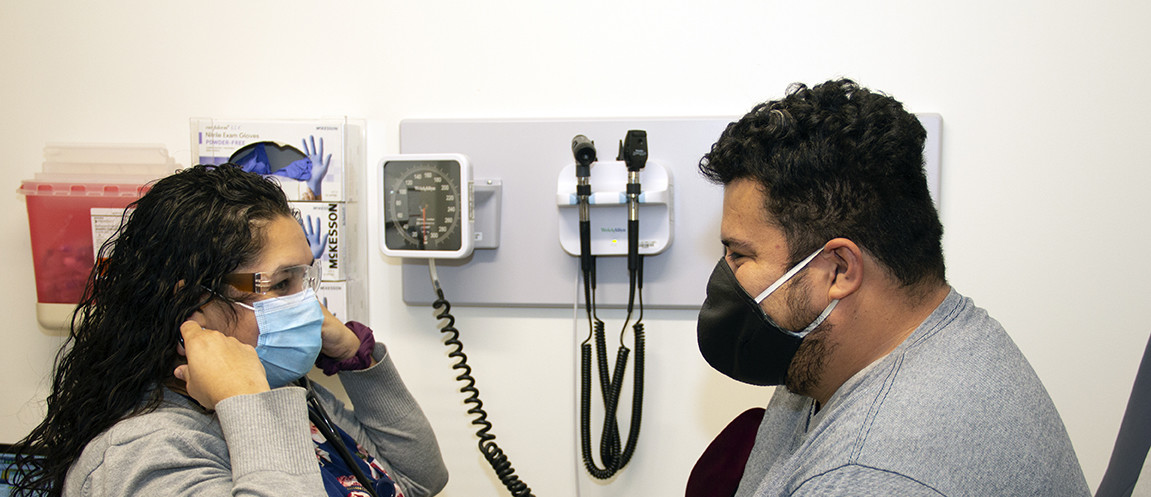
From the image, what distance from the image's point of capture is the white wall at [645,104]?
134 cm

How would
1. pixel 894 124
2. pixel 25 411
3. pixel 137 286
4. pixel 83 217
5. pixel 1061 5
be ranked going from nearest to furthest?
1. pixel 894 124
2. pixel 137 286
3. pixel 1061 5
4. pixel 83 217
5. pixel 25 411

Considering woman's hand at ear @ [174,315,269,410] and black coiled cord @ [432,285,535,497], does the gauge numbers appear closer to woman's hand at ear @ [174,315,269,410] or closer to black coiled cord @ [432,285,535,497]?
black coiled cord @ [432,285,535,497]

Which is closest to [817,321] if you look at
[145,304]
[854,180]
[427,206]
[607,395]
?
[854,180]

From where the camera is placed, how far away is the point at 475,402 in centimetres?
152

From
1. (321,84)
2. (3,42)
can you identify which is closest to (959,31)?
(321,84)

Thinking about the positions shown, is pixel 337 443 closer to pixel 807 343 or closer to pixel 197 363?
pixel 197 363

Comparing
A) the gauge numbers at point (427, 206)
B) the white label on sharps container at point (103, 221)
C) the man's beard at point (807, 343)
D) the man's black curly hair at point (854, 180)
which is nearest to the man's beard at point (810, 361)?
the man's beard at point (807, 343)

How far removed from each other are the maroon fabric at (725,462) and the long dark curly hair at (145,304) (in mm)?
866

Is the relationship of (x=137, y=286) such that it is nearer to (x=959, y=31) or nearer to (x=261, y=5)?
(x=261, y=5)

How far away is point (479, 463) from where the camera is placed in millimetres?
1554

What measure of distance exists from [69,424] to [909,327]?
3.98 feet

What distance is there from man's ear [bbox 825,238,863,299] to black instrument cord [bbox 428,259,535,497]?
800 millimetres

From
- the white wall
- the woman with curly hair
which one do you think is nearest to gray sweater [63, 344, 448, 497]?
the woman with curly hair

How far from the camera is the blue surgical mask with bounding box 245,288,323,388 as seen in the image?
3.50 ft
